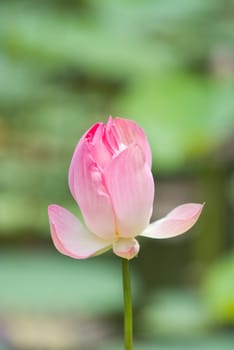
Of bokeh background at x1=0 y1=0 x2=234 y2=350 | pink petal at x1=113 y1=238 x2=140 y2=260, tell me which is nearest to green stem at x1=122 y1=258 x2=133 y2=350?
pink petal at x1=113 y1=238 x2=140 y2=260

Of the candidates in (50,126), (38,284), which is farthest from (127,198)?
(50,126)

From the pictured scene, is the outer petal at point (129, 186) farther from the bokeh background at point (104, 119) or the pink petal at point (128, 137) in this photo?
the bokeh background at point (104, 119)

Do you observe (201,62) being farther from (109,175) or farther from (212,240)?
(109,175)

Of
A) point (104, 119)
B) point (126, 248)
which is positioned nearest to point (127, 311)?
point (126, 248)

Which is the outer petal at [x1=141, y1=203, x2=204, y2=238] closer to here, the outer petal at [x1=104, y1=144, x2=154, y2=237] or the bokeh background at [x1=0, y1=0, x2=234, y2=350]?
the outer petal at [x1=104, y1=144, x2=154, y2=237]

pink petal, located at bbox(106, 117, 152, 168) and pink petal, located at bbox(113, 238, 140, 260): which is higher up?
pink petal, located at bbox(106, 117, 152, 168)

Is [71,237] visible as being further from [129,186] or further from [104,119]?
[104,119]

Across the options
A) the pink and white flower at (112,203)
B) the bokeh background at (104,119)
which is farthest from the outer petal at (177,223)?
the bokeh background at (104,119)
